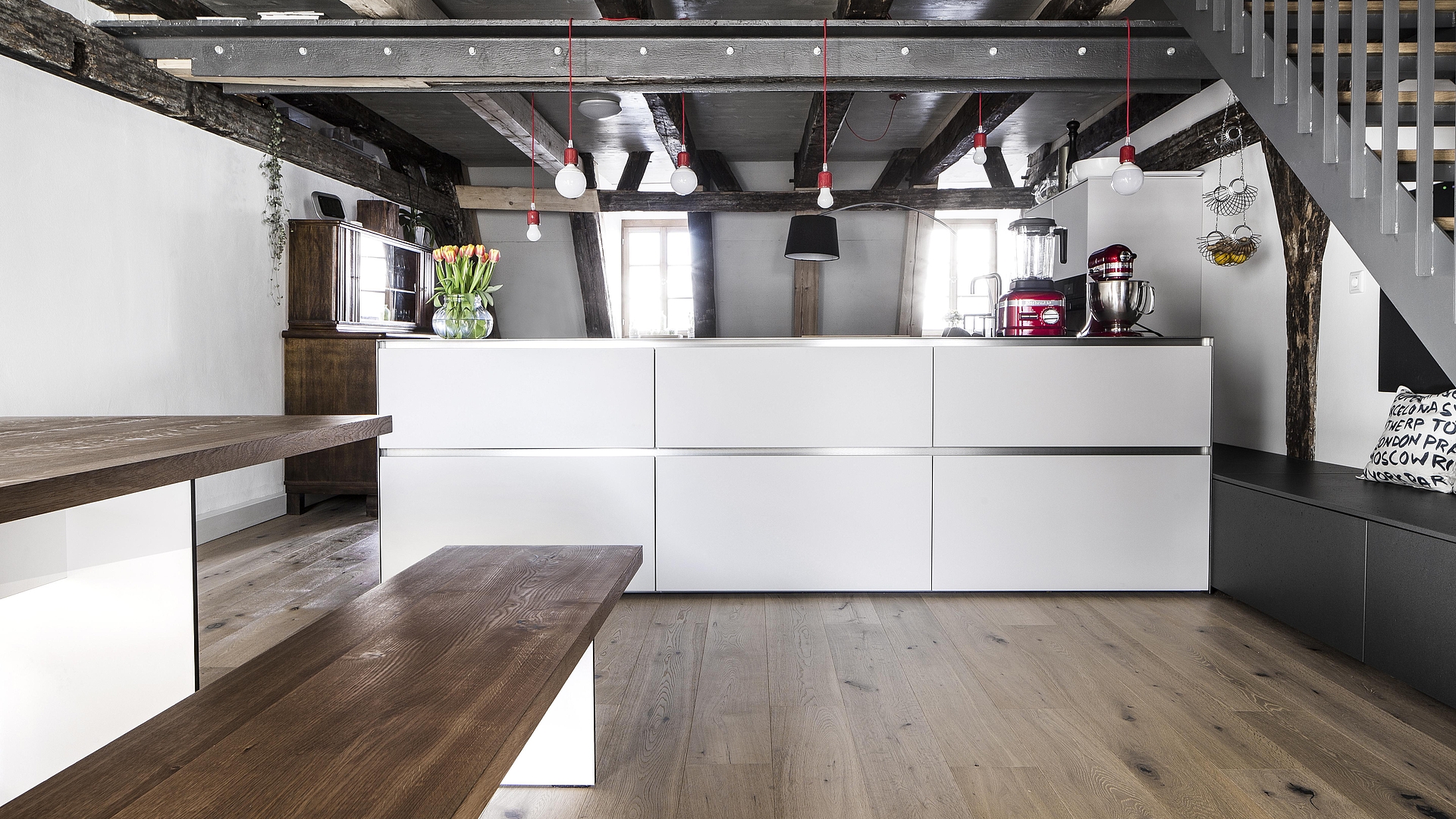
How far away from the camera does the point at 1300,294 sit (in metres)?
3.53

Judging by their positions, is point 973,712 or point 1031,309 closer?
point 973,712

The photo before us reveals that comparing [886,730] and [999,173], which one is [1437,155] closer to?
[886,730]

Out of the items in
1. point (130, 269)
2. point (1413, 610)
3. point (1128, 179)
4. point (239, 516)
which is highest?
point (1128, 179)

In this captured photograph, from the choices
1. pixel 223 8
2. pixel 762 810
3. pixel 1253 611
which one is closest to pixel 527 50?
pixel 223 8

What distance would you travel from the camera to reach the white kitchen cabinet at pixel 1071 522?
9.78 ft

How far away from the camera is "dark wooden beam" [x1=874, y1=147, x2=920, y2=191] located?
654cm

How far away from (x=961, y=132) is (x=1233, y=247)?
219 cm

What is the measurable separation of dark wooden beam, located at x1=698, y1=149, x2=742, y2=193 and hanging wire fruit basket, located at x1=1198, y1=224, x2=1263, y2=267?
12.7 feet

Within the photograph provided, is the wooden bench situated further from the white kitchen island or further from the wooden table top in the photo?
the white kitchen island

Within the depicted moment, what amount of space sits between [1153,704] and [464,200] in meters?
6.31

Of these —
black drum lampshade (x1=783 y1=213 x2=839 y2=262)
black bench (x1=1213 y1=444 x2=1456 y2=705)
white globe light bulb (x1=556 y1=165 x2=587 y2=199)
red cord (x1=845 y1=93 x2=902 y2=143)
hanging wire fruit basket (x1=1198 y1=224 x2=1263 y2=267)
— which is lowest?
black bench (x1=1213 y1=444 x2=1456 y2=705)

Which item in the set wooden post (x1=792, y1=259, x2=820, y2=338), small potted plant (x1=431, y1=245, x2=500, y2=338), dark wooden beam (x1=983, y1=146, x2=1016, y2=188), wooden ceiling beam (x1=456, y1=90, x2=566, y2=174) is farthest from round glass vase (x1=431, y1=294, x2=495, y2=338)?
dark wooden beam (x1=983, y1=146, x2=1016, y2=188)

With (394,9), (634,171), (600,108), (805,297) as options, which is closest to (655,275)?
(634,171)

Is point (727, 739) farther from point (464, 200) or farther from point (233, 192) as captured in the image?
point (464, 200)
